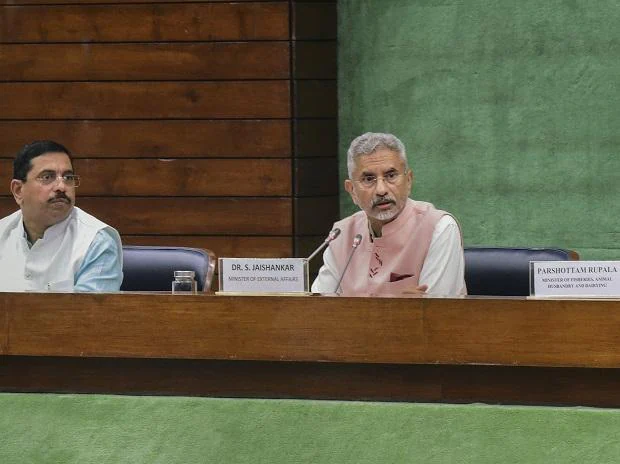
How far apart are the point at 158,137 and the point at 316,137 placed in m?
0.63

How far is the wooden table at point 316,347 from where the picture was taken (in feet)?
7.14

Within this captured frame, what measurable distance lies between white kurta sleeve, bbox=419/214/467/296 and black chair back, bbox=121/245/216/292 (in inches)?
22.3

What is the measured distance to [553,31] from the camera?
5234 millimetres

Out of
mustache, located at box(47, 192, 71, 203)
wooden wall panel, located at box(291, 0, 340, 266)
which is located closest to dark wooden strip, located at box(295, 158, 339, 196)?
wooden wall panel, located at box(291, 0, 340, 266)

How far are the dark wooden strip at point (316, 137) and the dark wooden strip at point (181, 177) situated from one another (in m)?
0.10

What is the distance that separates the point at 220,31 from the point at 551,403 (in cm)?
327

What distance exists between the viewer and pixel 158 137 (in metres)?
5.29

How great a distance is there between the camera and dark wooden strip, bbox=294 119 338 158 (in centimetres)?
521

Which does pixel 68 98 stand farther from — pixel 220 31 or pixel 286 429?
pixel 286 429

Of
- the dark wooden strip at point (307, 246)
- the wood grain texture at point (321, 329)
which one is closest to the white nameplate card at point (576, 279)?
the wood grain texture at point (321, 329)

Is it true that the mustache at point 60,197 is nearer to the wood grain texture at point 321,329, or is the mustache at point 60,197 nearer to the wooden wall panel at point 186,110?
the wood grain texture at point 321,329

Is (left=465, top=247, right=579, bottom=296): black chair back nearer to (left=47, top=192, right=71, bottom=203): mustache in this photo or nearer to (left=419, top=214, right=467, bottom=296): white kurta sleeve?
(left=419, top=214, right=467, bottom=296): white kurta sleeve

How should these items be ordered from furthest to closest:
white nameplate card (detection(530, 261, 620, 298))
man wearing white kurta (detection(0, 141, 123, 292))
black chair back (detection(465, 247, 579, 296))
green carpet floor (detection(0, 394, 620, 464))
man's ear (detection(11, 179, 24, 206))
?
man's ear (detection(11, 179, 24, 206)) → man wearing white kurta (detection(0, 141, 123, 292)) → black chair back (detection(465, 247, 579, 296)) → white nameplate card (detection(530, 261, 620, 298)) → green carpet floor (detection(0, 394, 620, 464))

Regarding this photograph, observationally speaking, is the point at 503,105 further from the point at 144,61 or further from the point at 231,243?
the point at 144,61
